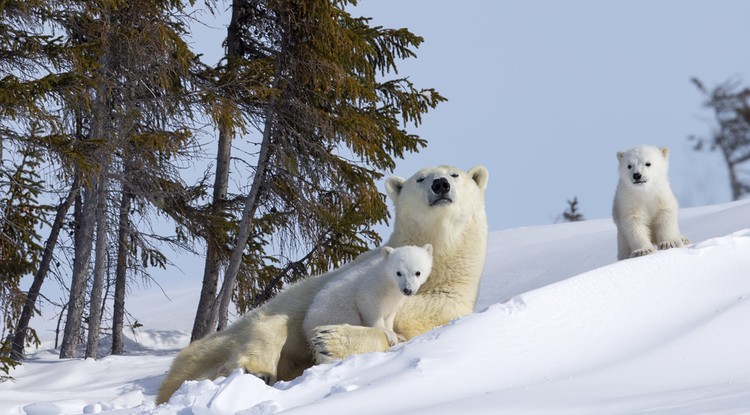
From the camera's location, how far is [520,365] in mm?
4777

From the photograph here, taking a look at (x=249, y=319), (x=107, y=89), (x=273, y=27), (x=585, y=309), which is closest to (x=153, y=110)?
(x=107, y=89)

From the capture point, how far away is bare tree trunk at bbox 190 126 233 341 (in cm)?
1242

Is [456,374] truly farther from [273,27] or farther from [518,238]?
[518,238]

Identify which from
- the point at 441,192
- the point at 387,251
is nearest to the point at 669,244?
the point at 441,192

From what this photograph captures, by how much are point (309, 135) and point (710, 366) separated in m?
7.82

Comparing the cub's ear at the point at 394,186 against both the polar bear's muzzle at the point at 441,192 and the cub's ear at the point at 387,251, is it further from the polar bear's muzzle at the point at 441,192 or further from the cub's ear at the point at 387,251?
the cub's ear at the point at 387,251

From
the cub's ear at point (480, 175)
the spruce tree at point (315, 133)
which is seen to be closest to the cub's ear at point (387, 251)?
the cub's ear at point (480, 175)

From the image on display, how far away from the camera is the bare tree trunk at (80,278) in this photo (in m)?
11.7

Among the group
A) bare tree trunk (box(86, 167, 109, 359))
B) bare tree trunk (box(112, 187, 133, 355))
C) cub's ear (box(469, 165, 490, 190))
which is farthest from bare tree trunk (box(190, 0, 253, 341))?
cub's ear (box(469, 165, 490, 190))

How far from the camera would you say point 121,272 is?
1329 cm

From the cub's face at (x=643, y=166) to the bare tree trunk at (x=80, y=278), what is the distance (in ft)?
24.7

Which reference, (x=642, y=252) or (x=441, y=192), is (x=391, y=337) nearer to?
(x=441, y=192)

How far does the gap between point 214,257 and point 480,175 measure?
24.4ft

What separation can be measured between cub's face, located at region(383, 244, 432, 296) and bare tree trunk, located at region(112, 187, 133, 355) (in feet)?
26.5
